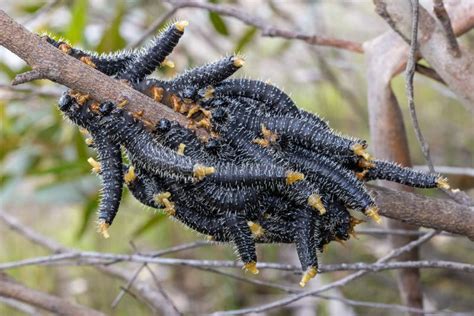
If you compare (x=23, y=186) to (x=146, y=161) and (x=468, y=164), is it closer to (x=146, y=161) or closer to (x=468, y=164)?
(x=468, y=164)

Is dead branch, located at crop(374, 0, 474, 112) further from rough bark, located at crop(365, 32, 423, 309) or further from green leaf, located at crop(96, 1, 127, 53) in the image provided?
green leaf, located at crop(96, 1, 127, 53)

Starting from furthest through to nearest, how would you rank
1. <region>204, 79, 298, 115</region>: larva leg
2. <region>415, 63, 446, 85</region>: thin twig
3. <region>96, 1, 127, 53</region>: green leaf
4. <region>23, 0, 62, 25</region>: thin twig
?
<region>96, 1, 127, 53</region>: green leaf → <region>23, 0, 62, 25</region>: thin twig → <region>415, 63, 446, 85</region>: thin twig → <region>204, 79, 298, 115</region>: larva leg

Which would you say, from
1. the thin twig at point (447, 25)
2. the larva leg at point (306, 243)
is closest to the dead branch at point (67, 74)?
the larva leg at point (306, 243)

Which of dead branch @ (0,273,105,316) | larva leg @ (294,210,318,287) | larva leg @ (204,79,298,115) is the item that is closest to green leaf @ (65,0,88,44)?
dead branch @ (0,273,105,316)

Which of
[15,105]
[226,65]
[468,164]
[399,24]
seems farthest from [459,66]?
[15,105]

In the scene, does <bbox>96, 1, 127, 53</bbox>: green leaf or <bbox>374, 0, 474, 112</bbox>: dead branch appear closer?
<bbox>374, 0, 474, 112</bbox>: dead branch

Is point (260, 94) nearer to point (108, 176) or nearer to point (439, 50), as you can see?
point (108, 176)
